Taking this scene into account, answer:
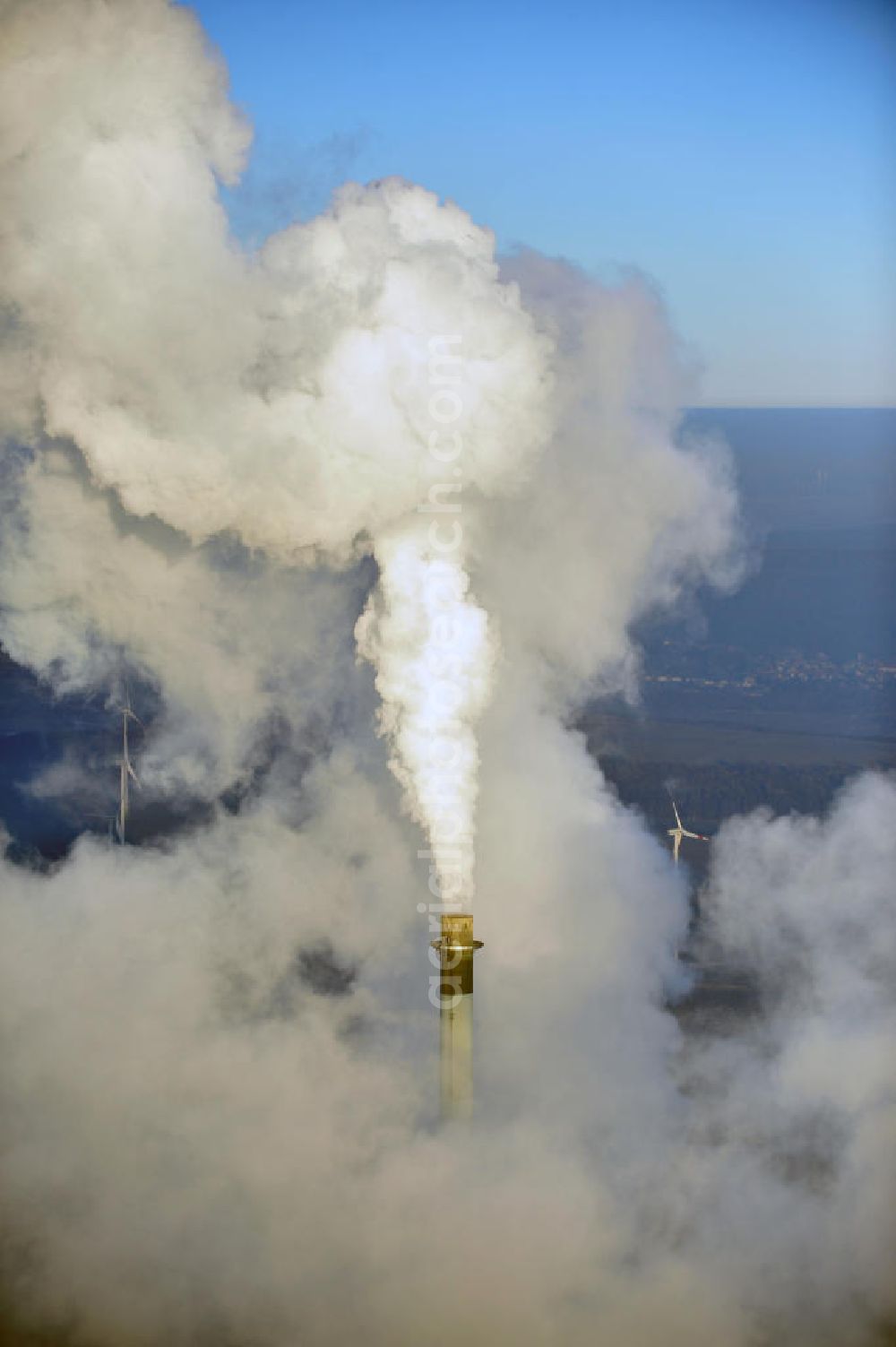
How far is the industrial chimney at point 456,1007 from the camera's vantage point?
4669 centimetres

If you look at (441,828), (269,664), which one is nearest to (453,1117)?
(441,828)

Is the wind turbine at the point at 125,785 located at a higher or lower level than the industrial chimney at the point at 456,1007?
higher

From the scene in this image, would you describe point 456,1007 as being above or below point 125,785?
below

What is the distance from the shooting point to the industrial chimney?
4669 centimetres

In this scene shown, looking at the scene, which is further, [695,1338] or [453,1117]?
[453,1117]

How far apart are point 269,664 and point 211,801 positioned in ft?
39.2

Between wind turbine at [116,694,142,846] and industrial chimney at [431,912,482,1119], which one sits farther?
wind turbine at [116,694,142,846]

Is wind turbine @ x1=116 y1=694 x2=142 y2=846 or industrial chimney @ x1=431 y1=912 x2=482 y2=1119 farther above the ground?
wind turbine @ x1=116 y1=694 x2=142 y2=846

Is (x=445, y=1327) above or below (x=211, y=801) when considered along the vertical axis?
below

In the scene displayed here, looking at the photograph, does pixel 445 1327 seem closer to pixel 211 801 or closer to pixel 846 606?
pixel 211 801

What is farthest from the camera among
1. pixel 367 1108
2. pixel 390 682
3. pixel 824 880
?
pixel 824 880

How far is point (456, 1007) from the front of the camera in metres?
47.1

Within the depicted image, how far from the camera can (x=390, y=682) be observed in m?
48.3

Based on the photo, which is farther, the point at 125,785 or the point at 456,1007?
the point at 125,785
